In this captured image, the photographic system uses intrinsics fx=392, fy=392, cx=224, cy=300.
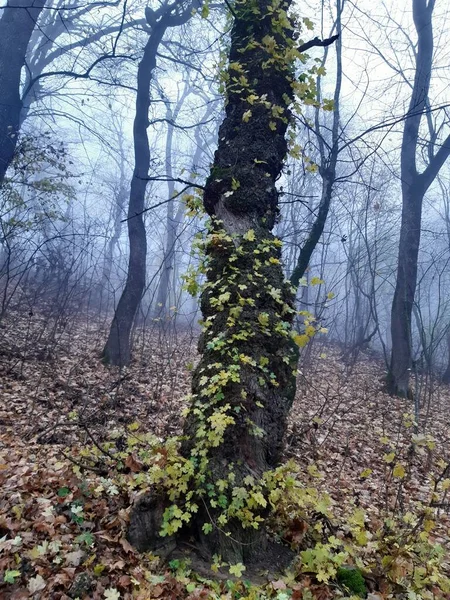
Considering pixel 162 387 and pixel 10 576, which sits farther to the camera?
pixel 162 387

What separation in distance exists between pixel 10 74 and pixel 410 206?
9.44 m

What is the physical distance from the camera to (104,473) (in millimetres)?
3232

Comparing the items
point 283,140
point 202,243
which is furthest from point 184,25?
point 202,243

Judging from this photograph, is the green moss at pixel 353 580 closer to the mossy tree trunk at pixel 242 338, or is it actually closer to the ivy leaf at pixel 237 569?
the mossy tree trunk at pixel 242 338

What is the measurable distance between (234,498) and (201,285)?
1.69m

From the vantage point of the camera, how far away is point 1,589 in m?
2.19

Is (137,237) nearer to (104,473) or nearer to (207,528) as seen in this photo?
(104,473)

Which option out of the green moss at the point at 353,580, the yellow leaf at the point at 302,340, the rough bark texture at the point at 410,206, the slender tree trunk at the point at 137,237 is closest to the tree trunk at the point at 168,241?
the slender tree trunk at the point at 137,237

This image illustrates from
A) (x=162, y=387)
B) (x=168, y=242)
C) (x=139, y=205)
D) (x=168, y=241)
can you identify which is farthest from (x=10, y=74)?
(x=168, y=241)

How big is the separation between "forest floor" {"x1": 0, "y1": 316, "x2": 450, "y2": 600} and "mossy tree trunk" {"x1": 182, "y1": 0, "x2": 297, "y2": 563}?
42cm

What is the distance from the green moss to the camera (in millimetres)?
2510

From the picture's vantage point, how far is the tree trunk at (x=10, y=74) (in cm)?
755

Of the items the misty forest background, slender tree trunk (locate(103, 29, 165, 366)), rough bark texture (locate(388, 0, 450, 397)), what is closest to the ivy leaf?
the misty forest background

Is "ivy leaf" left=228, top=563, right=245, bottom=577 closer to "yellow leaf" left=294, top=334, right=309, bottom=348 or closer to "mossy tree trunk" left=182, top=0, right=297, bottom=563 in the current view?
"mossy tree trunk" left=182, top=0, right=297, bottom=563
